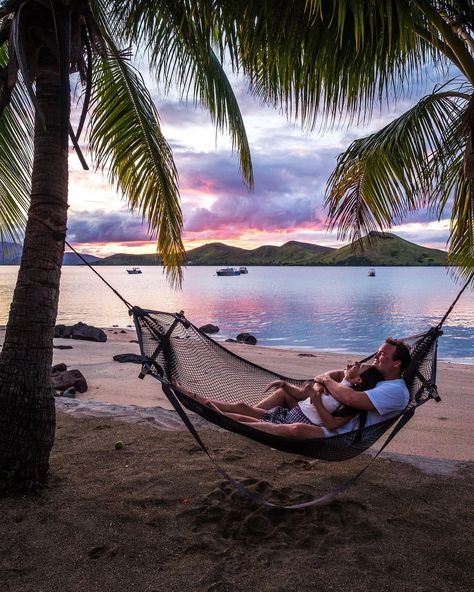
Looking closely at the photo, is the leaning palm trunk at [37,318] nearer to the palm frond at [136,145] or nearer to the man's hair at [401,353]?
the palm frond at [136,145]

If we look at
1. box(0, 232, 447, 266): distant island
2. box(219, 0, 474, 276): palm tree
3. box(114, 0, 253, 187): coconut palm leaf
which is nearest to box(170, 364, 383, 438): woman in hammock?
box(219, 0, 474, 276): palm tree

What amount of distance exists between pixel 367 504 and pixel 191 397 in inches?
38.6

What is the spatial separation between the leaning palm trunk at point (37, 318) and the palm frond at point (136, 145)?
1129 millimetres

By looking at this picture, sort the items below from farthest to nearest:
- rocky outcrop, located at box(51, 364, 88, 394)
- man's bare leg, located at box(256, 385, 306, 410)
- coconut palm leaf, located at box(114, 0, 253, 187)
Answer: rocky outcrop, located at box(51, 364, 88, 394) → man's bare leg, located at box(256, 385, 306, 410) → coconut palm leaf, located at box(114, 0, 253, 187)

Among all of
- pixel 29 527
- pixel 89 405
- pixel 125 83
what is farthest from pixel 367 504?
pixel 125 83

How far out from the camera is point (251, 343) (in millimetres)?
12977

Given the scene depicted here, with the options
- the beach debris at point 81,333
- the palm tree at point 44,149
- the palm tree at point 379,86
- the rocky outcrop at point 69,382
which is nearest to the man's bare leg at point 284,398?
the palm tree at point 44,149

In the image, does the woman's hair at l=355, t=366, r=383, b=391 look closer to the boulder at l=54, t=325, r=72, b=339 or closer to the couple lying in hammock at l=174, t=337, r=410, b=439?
the couple lying in hammock at l=174, t=337, r=410, b=439

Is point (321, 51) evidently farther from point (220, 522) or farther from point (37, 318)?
point (220, 522)

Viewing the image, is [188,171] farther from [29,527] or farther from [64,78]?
[29,527]

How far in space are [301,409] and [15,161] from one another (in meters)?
2.64

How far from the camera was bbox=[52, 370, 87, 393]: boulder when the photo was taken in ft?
16.5

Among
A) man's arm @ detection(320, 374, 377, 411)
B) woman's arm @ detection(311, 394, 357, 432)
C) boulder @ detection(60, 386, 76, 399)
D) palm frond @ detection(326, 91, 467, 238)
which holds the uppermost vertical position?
palm frond @ detection(326, 91, 467, 238)

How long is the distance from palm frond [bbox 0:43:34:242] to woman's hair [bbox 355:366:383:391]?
98.3 inches
